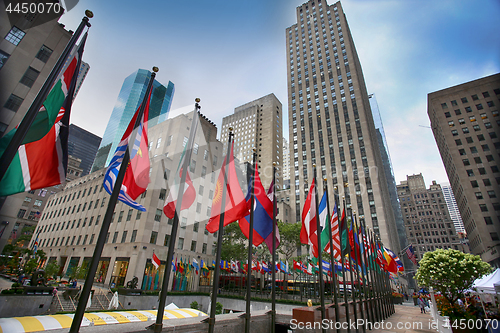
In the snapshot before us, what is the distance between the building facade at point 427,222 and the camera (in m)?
122

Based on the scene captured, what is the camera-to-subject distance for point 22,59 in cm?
2398

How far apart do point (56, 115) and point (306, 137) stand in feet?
292

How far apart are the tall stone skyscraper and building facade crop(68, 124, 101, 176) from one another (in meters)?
151

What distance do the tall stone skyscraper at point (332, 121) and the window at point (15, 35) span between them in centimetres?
6804

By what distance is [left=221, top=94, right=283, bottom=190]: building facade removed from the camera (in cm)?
12494

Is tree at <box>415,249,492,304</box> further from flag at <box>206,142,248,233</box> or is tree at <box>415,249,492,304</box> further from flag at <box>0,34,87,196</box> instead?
flag at <box>0,34,87,196</box>

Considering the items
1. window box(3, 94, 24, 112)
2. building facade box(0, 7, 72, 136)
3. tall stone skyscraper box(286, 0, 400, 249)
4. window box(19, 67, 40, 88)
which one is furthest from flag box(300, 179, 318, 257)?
tall stone skyscraper box(286, 0, 400, 249)

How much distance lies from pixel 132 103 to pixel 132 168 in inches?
6180

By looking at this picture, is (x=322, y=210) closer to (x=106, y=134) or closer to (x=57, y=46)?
(x=57, y=46)

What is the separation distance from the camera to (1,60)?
22719mm

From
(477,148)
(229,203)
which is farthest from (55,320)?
(477,148)

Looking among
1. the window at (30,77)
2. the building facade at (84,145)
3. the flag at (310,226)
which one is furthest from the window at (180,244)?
the building facade at (84,145)

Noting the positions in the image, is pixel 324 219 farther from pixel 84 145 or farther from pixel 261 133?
pixel 84 145

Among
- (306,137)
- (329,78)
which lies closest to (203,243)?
(306,137)
